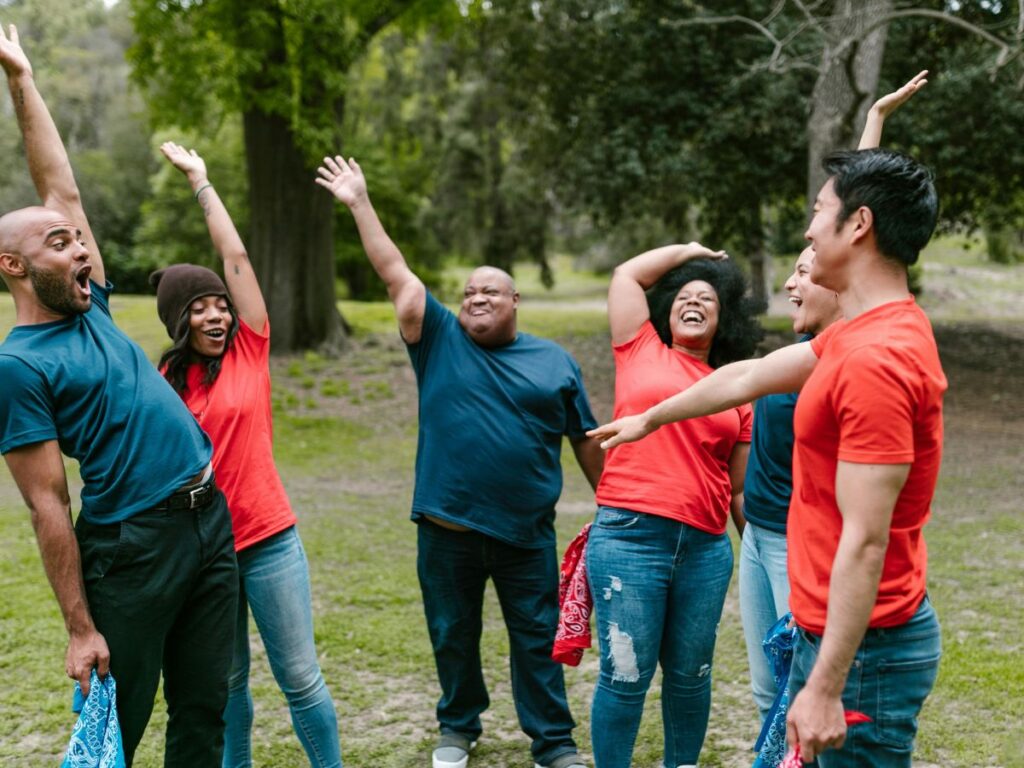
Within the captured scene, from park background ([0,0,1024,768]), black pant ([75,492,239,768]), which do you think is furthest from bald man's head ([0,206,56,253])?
park background ([0,0,1024,768])

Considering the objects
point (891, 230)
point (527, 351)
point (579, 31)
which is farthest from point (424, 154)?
point (891, 230)

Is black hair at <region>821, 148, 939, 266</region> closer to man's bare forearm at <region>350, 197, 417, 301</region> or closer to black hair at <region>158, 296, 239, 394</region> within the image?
man's bare forearm at <region>350, 197, 417, 301</region>

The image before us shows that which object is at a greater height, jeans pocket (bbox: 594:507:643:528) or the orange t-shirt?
the orange t-shirt

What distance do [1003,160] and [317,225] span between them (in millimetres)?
10764

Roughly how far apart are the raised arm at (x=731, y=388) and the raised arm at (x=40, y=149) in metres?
1.76

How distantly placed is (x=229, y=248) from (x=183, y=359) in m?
0.48

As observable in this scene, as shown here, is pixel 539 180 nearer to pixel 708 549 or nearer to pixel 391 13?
pixel 391 13

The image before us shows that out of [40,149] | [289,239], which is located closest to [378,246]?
[40,149]

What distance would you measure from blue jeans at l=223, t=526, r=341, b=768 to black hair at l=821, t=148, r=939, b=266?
2.25 m

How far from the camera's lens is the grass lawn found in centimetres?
436

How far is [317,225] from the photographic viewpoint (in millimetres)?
16125

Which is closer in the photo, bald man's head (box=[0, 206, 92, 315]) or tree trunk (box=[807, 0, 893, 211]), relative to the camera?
bald man's head (box=[0, 206, 92, 315])

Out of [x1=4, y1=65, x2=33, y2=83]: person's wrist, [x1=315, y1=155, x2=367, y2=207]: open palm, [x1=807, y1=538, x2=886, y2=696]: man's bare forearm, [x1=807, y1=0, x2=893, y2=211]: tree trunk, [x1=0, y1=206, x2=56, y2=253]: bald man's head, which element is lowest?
[x1=807, y1=538, x2=886, y2=696]: man's bare forearm

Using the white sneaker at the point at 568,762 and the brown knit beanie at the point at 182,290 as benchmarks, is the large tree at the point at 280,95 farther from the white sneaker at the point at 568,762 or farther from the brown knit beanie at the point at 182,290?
the white sneaker at the point at 568,762
